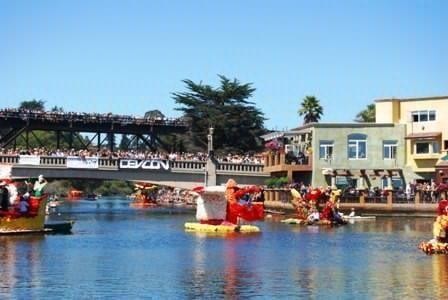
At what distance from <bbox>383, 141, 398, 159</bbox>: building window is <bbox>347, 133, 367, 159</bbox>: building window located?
1875 mm

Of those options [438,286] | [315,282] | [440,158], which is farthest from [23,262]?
[440,158]

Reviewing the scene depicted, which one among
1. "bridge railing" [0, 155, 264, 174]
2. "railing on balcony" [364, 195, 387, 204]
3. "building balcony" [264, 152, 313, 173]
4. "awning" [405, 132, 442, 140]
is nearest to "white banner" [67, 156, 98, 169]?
"bridge railing" [0, 155, 264, 174]

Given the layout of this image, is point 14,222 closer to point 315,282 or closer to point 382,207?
point 315,282

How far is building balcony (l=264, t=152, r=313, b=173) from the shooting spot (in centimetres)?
9181

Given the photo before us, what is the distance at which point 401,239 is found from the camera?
51.1 m

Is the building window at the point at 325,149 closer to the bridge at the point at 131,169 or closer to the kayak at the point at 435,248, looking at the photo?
the bridge at the point at 131,169

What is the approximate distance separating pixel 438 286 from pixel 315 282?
4.01 m

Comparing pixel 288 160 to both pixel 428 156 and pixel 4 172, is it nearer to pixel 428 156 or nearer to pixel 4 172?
pixel 428 156

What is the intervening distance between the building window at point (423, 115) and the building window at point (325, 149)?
8.23 meters

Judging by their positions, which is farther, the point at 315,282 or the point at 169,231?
the point at 169,231

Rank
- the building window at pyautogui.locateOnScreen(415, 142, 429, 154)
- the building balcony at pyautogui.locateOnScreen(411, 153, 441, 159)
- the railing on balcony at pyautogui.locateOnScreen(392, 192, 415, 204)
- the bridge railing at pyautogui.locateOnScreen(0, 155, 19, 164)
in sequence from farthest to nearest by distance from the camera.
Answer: the bridge railing at pyautogui.locateOnScreen(0, 155, 19, 164) → the building window at pyautogui.locateOnScreen(415, 142, 429, 154) → the building balcony at pyautogui.locateOnScreen(411, 153, 441, 159) → the railing on balcony at pyautogui.locateOnScreen(392, 192, 415, 204)

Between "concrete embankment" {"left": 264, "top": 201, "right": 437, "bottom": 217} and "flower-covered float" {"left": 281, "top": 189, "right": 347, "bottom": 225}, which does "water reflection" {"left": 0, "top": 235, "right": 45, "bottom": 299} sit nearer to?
"flower-covered float" {"left": 281, "top": 189, "right": 347, "bottom": 225}

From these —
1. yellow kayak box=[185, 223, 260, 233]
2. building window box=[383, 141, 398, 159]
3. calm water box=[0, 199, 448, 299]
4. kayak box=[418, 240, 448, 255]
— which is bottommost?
calm water box=[0, 199, 448, 299]

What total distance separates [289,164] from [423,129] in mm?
13422
